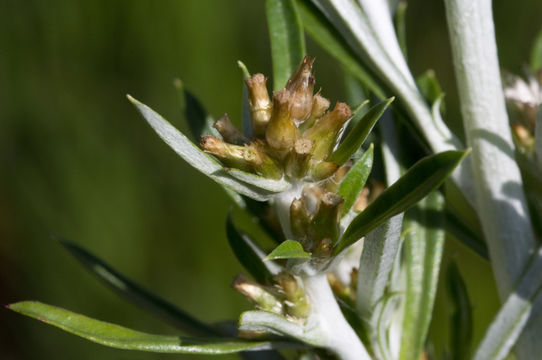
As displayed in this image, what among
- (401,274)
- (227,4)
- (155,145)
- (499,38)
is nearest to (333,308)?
(401,274)

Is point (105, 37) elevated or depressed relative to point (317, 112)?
elevated

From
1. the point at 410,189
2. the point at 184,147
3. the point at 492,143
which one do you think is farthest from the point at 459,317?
the point at 184,147

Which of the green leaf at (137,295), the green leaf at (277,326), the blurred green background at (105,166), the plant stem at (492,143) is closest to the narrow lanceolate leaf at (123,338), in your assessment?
the green leaf at (277,326)

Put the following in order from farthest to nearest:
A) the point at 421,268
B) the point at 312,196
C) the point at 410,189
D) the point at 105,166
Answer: the point at 105,166
the point at 421,268
the point at 312,196
the point at 410,189

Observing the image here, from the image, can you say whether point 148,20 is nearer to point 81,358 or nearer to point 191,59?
point 191,59

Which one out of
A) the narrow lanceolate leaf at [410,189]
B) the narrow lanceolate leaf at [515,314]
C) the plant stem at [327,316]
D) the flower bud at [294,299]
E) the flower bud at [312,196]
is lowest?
the narrow lanceolate leaf at [515,314]

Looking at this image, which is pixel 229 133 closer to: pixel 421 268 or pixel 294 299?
pixel 294 299

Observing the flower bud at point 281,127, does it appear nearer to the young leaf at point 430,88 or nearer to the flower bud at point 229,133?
the flower bud at point 229,133
